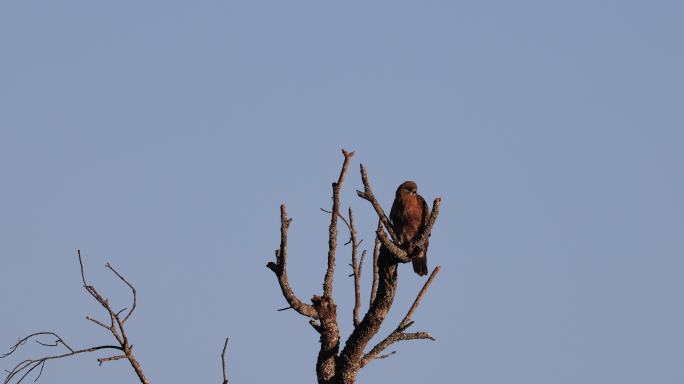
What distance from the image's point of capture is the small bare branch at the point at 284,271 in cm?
533

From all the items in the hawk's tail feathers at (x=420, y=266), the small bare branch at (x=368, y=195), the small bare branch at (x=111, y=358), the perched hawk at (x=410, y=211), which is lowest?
the small bare branch at (x=111, y=358)

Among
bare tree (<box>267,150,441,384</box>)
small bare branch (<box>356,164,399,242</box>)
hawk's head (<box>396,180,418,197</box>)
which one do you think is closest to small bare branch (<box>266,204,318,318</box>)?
bare tree (<box>267,150,441,384</box>)

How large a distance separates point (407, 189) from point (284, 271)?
4480 mm

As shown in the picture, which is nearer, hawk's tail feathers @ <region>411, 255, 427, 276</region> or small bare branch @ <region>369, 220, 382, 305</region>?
small bare branch @ <region>369, 220, 382, 305</region>

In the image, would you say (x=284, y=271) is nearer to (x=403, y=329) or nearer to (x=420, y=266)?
(x=403, y=329)

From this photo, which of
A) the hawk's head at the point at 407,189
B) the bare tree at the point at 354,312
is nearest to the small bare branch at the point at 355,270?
the bare tree at the point at 354,312

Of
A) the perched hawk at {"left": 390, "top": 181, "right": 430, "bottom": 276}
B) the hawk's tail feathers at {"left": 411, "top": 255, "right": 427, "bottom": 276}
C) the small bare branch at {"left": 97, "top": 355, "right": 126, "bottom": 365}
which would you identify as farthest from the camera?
the hawk's tail feathers at {"left": 411, "top": 255, "right": 427, "bottom": 276}

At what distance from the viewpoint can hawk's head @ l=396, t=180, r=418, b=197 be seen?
984 centimetres

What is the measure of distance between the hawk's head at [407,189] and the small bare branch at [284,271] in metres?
4.19

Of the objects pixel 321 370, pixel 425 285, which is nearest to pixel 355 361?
pixel 321 370

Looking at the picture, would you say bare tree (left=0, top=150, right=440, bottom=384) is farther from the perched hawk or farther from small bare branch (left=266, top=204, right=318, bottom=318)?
the perched hawk

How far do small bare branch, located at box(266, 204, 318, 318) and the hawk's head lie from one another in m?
4.19

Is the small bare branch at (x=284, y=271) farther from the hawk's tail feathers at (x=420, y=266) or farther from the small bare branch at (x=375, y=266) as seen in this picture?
the hawk's tail feathers at (x=420, y=266)

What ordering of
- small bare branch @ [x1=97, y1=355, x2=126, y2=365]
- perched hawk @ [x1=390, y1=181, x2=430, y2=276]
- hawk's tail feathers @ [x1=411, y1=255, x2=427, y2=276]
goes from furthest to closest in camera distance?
hawk's tail feathers @ [x1=411, y1=255, x2=427, y2=276] < perched hawk @ [x1=390, y1=181, x2=430, y2=276] < small bare branch @ [x1=97, y1=355, x2=126, y2=365]
